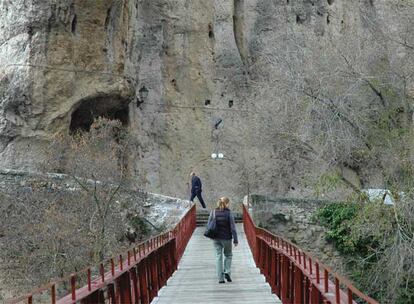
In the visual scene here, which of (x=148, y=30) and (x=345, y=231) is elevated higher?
(x=148, y=30)

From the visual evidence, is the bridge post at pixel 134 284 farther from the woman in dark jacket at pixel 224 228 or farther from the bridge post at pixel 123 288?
the woman in dark jacket at pixel 224 228

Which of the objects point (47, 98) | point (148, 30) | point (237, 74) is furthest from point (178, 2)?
point (47, 98)

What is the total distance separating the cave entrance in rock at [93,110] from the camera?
30462 millimetres

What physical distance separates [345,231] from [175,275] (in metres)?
11.5

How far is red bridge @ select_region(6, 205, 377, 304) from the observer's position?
6820 millimetres

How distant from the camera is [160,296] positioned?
38.8 feet

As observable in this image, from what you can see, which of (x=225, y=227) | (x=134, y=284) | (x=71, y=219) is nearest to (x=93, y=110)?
(x=71, y=219)

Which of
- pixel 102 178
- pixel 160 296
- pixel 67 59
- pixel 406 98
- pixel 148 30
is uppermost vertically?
pixel 148 30

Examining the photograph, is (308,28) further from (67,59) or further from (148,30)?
(67,59)

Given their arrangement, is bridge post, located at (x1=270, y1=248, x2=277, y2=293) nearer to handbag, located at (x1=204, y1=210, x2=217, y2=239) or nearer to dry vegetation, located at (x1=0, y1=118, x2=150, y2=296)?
handbag, located at (x1=204, y1=210, x2=217, y2=239)

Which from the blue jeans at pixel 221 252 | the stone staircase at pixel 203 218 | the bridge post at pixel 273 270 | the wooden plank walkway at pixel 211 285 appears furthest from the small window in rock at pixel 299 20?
the bridge post at pixel 273 270

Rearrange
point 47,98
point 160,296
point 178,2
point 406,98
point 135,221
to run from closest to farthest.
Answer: point 160,296
point 406,98
point 135,221
point 47,98
point 178,2

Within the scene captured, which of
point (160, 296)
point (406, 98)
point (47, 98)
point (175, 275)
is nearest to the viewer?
point (160, 296)

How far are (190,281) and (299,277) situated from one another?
16.6ft
